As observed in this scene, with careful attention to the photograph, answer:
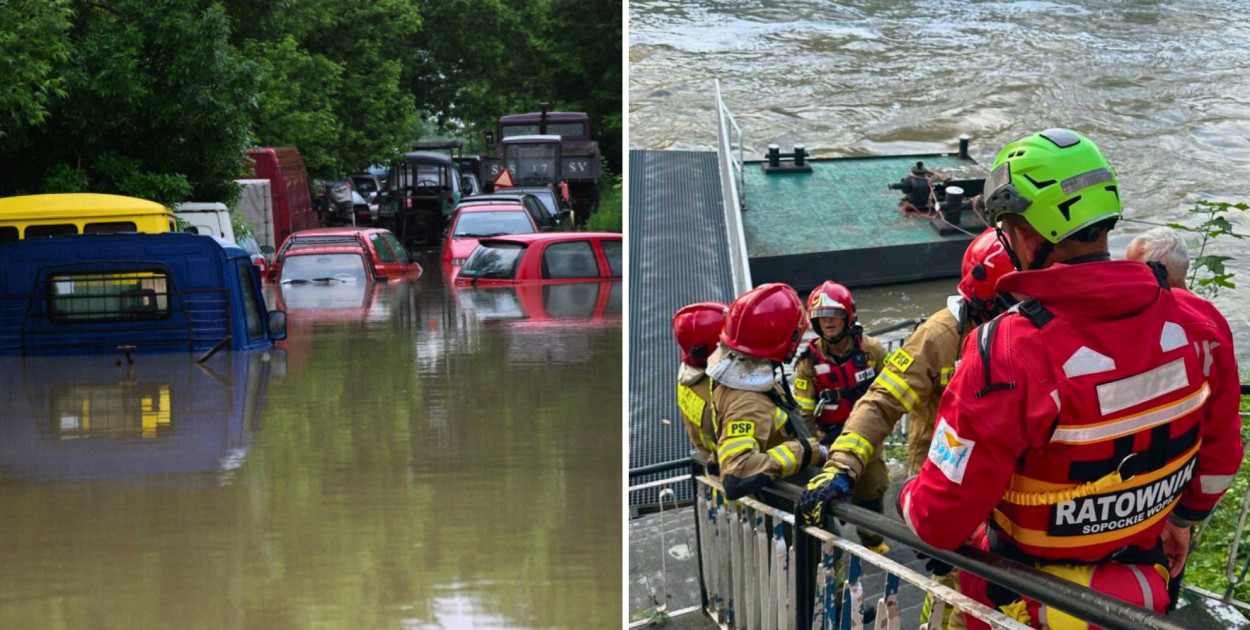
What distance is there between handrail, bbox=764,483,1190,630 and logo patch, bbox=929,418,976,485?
242 millimetres

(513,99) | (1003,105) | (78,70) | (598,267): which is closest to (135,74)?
(78,70)

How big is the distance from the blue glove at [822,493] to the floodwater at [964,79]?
15.3m

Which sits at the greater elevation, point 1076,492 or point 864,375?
point 1076,492

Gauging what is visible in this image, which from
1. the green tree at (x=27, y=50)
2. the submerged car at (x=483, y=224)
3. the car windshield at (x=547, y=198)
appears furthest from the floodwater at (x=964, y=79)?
the green tree at (x=27, y=50)

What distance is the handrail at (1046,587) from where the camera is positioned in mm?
2463

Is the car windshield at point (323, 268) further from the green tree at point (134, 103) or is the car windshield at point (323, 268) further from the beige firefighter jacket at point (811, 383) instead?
the beige firefighter jacket at point (811, 383)

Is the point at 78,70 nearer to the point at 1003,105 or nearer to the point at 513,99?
the point at 1003,105

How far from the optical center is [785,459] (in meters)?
4.44

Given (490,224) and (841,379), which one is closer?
(841,379)

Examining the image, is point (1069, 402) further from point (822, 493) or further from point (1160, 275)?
point (822, 493)

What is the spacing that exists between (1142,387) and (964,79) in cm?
2452

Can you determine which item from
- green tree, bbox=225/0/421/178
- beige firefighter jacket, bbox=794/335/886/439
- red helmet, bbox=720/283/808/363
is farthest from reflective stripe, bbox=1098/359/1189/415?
green tree, bbox=225/0/421/178

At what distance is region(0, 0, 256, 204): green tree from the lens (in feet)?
55.8

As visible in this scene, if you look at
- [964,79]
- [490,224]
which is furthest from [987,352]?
[964,79]
